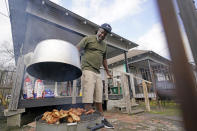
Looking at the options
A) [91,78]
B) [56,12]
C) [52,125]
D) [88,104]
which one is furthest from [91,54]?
[56,12]

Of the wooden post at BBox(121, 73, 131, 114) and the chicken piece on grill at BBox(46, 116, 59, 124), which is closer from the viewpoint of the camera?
the chicken piece on grill at BBox(46, 116, 59, 124)

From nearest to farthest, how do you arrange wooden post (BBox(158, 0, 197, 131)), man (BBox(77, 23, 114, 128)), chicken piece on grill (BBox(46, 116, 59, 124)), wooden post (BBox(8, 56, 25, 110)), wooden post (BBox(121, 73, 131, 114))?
wooden post (BBox(158, 0, 197, 131)) < chicken piece on grill (BBox(46, 116, 59, 124)) < man (BBox(77, 23, 114, 128)) < wooden post (BBox(8, 56, 25, 110)) < wooden post (BBox(121, 73, 131, 114))

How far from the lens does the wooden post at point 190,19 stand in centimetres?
38

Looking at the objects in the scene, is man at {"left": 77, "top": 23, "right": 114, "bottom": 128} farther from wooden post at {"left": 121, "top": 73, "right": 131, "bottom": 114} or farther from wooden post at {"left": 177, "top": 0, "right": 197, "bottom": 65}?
wooden post at {"left": 121, "top": 73, "right": 131, "bottom": 114}

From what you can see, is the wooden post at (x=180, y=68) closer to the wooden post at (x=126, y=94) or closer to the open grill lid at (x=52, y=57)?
the open grill lid at (x=52, y=57)

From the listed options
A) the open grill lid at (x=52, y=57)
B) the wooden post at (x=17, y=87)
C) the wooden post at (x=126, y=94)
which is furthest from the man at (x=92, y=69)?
the wooden post at (x=126, y=94)

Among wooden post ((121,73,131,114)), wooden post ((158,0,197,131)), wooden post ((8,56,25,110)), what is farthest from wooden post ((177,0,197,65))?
wooden post ((121,73,131,114))

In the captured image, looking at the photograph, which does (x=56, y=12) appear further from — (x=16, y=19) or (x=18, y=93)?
(x=18, y=93)

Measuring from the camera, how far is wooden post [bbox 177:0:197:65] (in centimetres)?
38

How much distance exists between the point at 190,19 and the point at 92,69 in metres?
1.49

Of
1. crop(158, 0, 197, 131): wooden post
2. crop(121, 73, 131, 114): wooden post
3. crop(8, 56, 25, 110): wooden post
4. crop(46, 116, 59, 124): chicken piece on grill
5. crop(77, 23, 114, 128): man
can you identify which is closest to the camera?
crop(158, 0, 197, 131): wooden post

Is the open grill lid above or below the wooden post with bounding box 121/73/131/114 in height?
above

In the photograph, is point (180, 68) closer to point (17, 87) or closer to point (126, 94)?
point (17, 87)

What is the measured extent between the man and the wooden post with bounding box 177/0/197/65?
4.74ft
